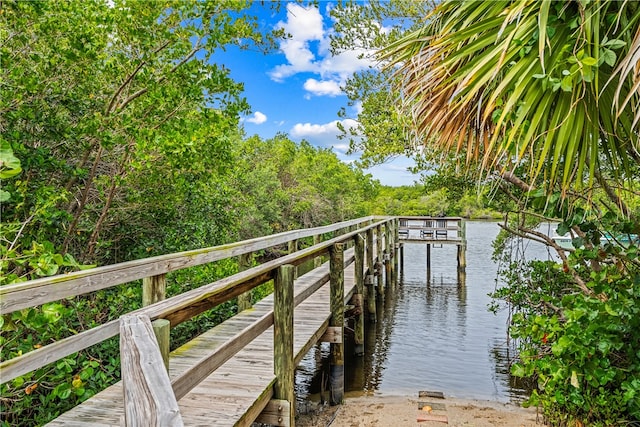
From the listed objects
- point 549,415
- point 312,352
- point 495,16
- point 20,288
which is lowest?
point 312,352

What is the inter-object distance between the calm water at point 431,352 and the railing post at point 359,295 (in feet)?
0.91

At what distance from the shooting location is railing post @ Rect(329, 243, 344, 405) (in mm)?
4805

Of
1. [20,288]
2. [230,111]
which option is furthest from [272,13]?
[20,288]

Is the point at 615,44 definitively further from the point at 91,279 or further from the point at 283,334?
Answer: the point at 91,279

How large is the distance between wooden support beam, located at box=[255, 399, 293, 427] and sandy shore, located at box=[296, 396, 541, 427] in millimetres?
1777

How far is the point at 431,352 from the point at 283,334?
19.8 ft

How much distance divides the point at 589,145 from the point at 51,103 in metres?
4.57

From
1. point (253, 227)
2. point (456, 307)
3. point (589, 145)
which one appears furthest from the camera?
point (253, 227)

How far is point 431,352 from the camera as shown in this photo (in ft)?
26.9

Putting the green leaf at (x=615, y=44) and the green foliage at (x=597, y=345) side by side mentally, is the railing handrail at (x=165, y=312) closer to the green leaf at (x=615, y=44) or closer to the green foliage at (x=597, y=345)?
the green leaf at (x=615, y=44)

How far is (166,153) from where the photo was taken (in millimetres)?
4418

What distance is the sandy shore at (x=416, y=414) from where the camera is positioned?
181 inches

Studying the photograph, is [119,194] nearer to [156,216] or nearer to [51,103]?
[156,216]

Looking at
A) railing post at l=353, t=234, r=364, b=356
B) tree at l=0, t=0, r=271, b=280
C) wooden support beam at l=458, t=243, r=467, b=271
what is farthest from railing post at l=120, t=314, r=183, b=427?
wooden support beam at l=458, t=243, r=467, b=271
